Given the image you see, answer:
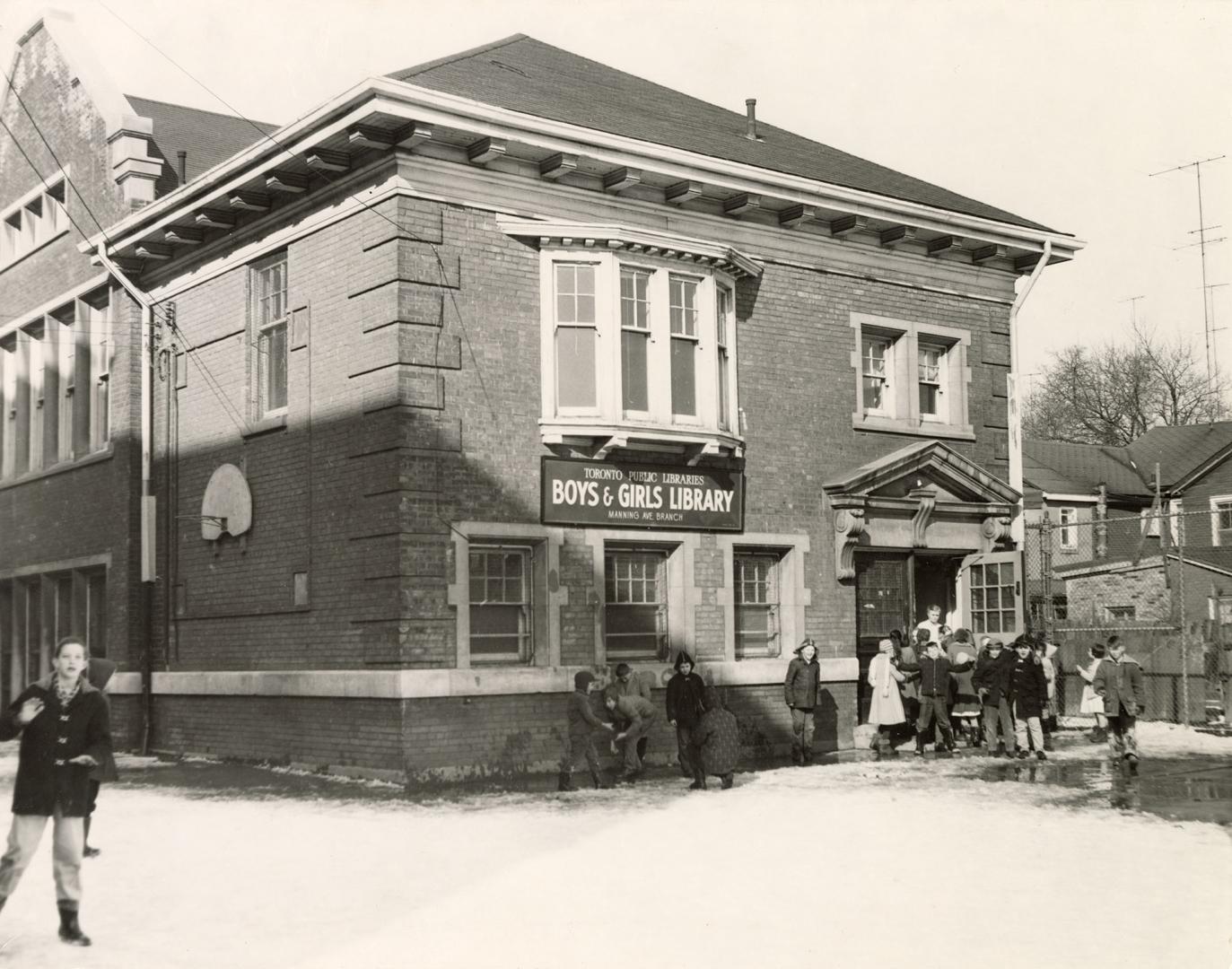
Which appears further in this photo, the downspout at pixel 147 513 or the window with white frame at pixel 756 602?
the downspout at pixel 147 513

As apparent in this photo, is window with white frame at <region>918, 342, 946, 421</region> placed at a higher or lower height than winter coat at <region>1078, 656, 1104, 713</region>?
higher

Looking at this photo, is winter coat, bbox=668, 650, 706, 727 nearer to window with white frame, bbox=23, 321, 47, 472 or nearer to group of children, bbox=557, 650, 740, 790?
group of children, bbox=557, 650, 740, 790

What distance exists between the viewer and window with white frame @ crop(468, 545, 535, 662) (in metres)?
16.1

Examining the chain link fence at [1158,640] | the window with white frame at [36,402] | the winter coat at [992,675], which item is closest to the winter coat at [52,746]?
the winter coat at [992,675]

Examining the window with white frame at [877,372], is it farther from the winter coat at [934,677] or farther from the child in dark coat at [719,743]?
the child in dark coat at [719,743]

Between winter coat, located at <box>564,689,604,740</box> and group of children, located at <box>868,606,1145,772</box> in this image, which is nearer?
winter coat, located at <box>564,689,604,740</box>

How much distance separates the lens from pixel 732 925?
334 inches

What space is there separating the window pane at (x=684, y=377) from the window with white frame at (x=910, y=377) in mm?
3179

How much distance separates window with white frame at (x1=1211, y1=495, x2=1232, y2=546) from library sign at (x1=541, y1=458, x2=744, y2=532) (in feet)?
118

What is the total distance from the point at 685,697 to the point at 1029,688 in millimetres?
4852

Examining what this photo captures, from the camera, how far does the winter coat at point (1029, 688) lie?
17516mm

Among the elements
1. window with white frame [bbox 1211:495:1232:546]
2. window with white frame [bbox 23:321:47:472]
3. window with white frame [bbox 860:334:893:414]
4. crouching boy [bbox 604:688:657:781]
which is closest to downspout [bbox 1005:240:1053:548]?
window with white frame [bbox 860:334:893:414]

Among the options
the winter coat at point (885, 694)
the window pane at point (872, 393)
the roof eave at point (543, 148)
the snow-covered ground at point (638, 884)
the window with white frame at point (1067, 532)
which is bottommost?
Answer: the snow-covered ground at point (638, 884)

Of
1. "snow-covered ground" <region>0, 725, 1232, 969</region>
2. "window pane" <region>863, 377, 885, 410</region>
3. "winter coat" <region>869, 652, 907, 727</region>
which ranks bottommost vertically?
"snow-covered ground" <region>0, 725, 1232, 969</region>
